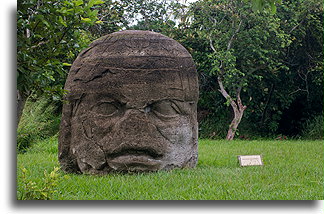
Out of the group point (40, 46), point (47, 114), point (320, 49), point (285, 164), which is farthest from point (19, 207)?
point (320, 49)

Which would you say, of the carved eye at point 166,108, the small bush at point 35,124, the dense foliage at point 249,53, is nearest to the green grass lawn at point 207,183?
the carved eye at point 166,108

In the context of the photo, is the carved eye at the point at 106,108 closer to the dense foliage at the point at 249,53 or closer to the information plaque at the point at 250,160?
the information plaque at the point at 250,160

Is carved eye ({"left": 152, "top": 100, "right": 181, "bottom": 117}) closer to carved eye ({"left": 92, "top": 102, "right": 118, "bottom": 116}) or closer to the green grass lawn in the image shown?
carved eye ({"left": 92, "top": 102, "right": 118, "bottom": 116})

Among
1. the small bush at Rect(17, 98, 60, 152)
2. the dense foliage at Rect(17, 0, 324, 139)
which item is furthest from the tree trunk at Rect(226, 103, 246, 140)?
the small bush at Rect(17, 98, 60, 152)

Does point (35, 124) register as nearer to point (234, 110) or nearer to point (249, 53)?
point (234, 110)

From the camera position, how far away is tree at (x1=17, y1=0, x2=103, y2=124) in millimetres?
3268

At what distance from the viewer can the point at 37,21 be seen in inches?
132

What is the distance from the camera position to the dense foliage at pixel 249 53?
32.3 feet

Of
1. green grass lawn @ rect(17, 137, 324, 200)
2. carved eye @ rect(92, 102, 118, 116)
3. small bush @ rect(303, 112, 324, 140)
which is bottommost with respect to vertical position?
small bush @ rect(303, 112, 324, 140)

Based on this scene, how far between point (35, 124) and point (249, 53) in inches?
204

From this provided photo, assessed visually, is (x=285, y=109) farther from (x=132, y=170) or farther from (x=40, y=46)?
(x=40, y=46)

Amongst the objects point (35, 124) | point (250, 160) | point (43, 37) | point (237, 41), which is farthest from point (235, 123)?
point (43, 37)

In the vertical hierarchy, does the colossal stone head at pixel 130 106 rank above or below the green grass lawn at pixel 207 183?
above

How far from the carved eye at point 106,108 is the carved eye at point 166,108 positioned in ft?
1.55
